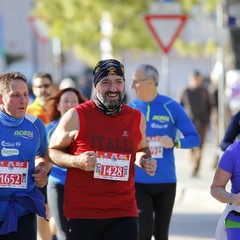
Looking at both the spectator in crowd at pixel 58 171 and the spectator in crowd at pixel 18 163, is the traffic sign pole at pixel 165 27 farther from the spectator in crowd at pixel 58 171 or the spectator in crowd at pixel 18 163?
the spectator in crowd at pixel 18 163

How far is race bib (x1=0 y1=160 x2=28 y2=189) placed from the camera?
697cm

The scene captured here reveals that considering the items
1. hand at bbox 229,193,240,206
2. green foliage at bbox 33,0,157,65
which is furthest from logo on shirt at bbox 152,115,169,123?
green foliage at bbox 33,0,157,65

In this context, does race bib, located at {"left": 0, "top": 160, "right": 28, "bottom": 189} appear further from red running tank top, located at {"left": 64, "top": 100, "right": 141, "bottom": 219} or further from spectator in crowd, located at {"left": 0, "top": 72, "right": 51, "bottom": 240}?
red running tank top, located at {"left": 64, "top": 100, "right": 141, "bottom": 219}

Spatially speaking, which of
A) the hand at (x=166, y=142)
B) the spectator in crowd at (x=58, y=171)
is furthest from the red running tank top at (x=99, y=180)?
the spectator in crowd at (x=58, y=171)

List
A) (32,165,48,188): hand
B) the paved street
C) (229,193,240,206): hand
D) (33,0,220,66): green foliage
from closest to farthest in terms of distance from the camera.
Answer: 1. (229,193,240,206): hand
2. (32,165,48,188): hand
3. the paved street
4. (33,0,220,66): green foliage

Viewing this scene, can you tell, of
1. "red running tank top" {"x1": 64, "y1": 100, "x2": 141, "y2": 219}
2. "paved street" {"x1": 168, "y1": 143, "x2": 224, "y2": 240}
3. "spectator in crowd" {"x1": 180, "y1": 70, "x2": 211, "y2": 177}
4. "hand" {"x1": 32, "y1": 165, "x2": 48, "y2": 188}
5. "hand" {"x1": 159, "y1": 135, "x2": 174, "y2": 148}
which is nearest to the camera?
"red running tank top" {"x1": 64, "y1": 100, "x2": 141, "y2": 219}

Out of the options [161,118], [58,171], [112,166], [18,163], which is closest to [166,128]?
[161,118]

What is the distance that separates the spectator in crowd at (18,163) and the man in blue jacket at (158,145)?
2.01 metres

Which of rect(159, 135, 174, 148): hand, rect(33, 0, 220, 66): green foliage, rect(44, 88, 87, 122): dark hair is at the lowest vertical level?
rect(159, 135, 174, 148): hand

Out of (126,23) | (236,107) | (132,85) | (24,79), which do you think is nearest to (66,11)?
(126,23)

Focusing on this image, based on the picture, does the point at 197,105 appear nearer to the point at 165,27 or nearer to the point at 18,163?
the point at 165,27

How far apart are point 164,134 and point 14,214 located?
2696 mm

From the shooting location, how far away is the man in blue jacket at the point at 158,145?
8992 millimetres

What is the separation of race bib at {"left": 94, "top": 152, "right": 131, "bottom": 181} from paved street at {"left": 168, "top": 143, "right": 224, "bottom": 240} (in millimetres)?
4847
